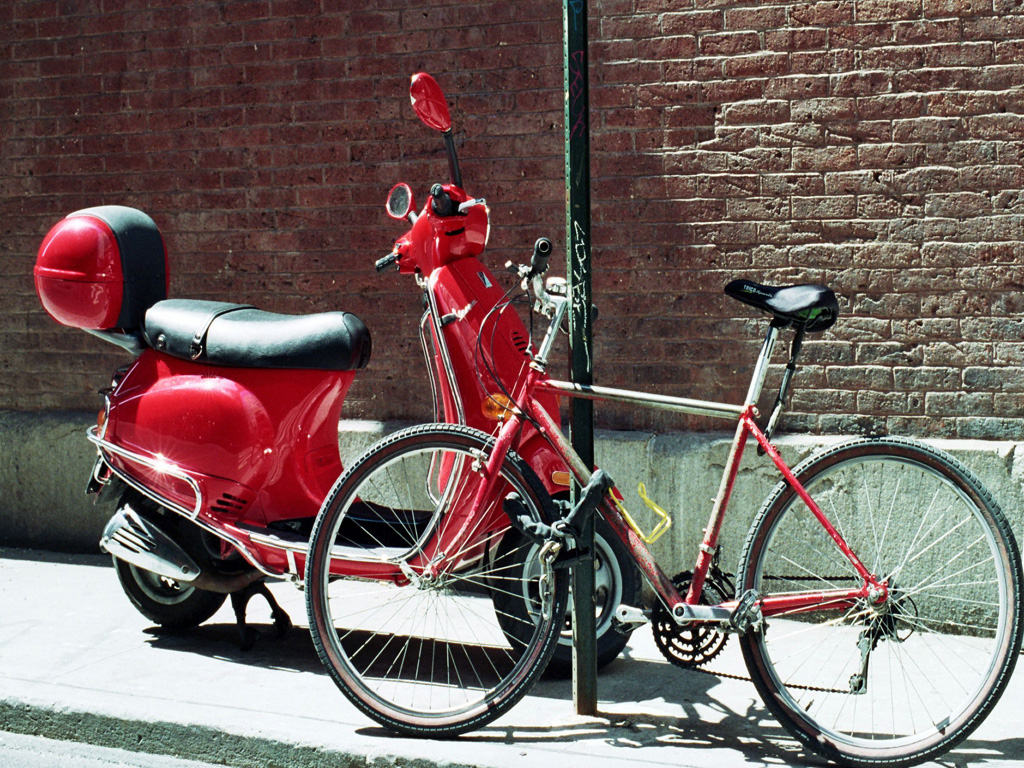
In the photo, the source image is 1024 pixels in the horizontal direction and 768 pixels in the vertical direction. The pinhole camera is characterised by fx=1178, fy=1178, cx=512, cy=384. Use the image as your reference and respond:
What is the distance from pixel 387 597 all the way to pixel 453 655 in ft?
2.60

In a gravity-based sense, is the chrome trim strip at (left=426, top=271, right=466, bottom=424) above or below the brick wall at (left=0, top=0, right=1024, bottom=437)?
below

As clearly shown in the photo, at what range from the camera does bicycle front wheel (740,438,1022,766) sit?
11.4ft

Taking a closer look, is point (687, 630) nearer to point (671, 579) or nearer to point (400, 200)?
point (671, 579)

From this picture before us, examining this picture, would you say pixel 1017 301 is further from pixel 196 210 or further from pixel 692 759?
pixel 196 210

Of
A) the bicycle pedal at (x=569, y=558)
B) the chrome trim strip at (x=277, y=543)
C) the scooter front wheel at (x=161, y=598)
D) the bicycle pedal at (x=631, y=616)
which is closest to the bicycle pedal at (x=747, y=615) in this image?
the bicycle pedal at (x=631, y=616)

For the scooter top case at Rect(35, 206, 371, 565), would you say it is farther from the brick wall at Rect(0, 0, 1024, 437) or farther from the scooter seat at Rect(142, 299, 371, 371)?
the brick wall at Rect(0, 0, 1024, 437)

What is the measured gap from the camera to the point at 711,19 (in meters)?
5.19

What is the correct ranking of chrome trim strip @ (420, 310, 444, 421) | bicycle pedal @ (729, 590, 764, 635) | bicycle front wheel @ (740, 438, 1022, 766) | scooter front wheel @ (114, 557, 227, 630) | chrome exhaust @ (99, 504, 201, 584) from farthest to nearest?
scooter front wheel @ (114, 557, 227, 630)
chrome exhaust @ (99, 504, 201, 584)
chrome trim strip @ (420, 310, 444, 421)
bicycle pedal @ (729, 590, 764, 635)
bicycle front wheel @ (740, 438, 1022, 766)

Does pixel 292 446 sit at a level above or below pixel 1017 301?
below

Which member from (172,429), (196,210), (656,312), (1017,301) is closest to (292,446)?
(172,429)

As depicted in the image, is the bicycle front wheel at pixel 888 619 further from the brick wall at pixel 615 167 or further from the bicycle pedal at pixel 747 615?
the brick wall at pixel 615 167

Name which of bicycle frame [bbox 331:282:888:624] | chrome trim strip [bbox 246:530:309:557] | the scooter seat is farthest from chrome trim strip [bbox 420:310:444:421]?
chrome trim strip [bbox 246:530:309:557]

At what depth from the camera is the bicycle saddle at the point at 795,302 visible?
361 cm

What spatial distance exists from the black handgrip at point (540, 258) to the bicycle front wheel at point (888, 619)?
1.04 metres
